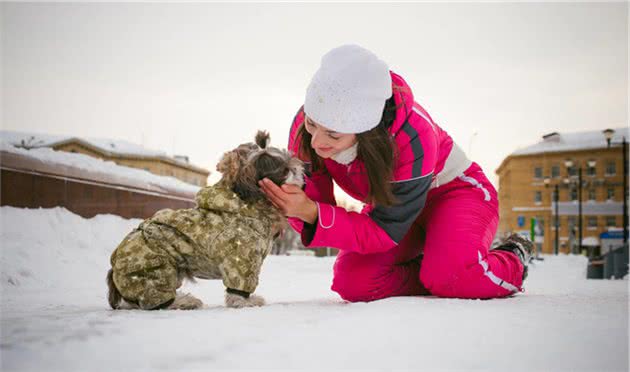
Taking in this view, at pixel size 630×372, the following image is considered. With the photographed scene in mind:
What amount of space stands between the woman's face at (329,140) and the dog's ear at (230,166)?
1.58 ft

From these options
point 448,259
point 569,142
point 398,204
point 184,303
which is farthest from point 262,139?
point 569,142

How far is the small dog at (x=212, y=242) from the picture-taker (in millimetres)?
2688

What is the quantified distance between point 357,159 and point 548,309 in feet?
4.52

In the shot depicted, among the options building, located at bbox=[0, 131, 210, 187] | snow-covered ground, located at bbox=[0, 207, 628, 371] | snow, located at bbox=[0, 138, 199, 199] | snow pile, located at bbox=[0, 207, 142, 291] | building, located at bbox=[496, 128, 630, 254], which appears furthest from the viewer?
building, located at bbox=[496, 128, 630, 254]

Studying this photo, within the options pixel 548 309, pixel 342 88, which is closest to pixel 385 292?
pixel 548 309

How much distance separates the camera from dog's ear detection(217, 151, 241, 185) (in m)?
2.94

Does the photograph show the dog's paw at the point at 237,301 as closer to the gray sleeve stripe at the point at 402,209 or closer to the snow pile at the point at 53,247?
the gray sleeve stripe at the point at 402,209

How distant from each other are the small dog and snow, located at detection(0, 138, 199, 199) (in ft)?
14.7

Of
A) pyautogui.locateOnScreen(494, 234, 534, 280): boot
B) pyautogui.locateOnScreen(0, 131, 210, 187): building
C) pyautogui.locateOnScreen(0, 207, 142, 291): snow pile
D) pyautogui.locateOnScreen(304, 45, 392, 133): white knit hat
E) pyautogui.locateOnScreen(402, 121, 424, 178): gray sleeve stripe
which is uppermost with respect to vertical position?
pyautogui.locateOnScreen(0, 131, 210, 187): building

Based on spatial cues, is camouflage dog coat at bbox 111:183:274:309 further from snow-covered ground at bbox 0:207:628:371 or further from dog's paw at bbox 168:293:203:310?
snow-covered ground at bbox 0:207:628:371

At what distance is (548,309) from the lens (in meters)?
2.36

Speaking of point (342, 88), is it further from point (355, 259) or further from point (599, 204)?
point (599, 204)

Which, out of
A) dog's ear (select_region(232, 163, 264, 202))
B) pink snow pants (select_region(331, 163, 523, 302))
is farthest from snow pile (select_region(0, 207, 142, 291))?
pink snow pants (select_region(331, 163, 523, 302))

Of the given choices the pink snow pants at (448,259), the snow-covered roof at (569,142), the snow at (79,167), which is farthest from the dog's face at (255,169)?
the snow-covered roof at (569,142)
